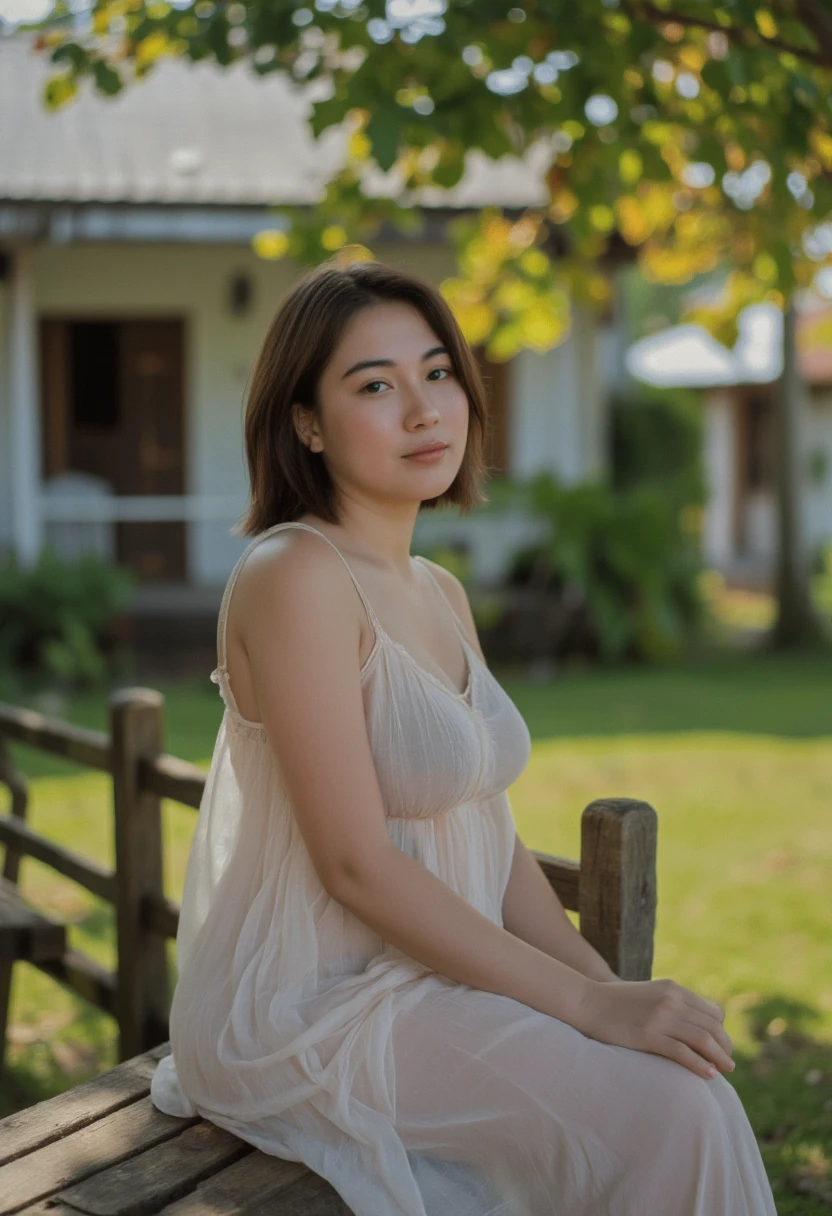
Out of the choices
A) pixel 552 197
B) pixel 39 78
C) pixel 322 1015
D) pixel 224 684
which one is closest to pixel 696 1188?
pixel 322 1015

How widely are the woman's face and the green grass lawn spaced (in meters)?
2.14

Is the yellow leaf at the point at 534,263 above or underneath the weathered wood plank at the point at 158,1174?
above

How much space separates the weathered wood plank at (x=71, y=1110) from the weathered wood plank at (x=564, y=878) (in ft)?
2.89

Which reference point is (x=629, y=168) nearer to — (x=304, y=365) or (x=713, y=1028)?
(x=304, y=365)

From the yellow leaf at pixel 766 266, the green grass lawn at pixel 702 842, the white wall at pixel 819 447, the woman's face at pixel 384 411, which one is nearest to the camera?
the woman's face at pixel 384 411

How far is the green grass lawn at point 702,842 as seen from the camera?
4.32 metres

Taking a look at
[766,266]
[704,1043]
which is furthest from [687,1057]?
[766,266]

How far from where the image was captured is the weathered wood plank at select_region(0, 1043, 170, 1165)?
222cm

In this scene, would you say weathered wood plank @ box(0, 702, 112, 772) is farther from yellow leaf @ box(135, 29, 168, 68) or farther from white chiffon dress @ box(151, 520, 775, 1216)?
yellow leaf @ box(135, 29, 168, 68)

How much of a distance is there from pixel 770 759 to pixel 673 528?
4.63 meters

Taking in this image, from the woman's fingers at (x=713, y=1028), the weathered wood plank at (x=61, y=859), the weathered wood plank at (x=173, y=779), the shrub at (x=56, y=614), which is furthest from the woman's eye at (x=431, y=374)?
the shrub at (x=56, y=614)

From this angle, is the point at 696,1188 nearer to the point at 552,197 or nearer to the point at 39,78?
the point at 552,197

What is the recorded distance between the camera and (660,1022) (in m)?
2.07

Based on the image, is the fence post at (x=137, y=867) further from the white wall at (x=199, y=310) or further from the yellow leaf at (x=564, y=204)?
the white wall at (x=199, y=310)
